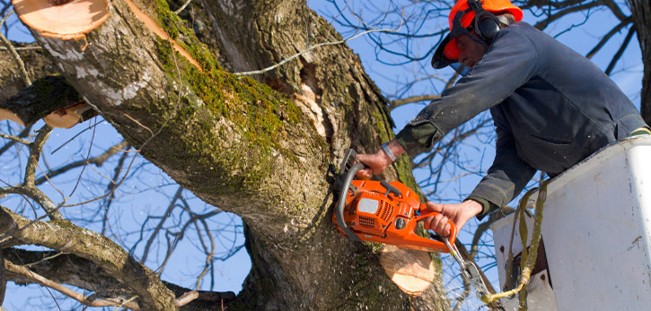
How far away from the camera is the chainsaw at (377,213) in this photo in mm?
2820

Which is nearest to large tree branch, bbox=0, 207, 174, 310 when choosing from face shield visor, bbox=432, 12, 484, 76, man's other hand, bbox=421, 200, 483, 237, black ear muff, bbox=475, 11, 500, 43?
man's other hand, bbox=421, 200, 483, 237

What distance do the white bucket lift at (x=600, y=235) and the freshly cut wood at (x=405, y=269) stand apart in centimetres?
43

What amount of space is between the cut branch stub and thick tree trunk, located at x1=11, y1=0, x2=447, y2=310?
26 mm

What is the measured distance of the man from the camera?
2.77 metres

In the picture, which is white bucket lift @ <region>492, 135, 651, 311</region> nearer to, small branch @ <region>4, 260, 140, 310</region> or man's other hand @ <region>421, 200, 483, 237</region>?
man's other hand @ <region>421, 200, 483, 237</region>

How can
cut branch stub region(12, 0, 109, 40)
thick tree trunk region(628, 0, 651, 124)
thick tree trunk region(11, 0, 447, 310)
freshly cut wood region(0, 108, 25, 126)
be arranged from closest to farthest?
cut branch stub region(12, 0, 109, 40)
thick tree trunk region(11, 0, 447, 310)
freshly cut wood region(0, 108, 25, 126)
thick tree trunk region(628, 0, 651, 124)

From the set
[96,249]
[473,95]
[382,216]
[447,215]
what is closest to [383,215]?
[382,216]

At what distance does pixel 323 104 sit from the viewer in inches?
A: 128

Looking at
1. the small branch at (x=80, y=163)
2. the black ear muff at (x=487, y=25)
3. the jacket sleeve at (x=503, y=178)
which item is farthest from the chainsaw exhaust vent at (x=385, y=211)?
the small branch at (x=80, y=163)

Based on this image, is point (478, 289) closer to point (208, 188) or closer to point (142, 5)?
point (208, 188)

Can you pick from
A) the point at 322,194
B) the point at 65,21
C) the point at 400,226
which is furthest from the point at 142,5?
the point at 400,226

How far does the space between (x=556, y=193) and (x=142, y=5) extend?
1.66 m

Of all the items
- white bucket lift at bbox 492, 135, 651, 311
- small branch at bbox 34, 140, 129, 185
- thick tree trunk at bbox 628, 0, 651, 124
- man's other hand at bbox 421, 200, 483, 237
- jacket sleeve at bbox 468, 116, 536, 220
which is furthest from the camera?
small branch at bbox 34, 140, 129, 185

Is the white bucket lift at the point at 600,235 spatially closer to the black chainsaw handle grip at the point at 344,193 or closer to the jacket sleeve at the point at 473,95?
the jacket sleeve at the point at 473,95
